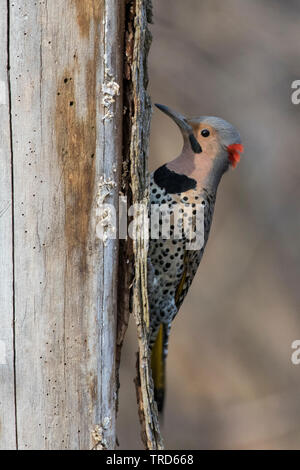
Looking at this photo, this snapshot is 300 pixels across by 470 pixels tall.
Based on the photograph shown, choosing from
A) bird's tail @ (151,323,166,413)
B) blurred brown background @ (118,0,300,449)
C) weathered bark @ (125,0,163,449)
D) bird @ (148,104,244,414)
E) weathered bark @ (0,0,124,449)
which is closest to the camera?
weathered bark @ (0,0,124,449)

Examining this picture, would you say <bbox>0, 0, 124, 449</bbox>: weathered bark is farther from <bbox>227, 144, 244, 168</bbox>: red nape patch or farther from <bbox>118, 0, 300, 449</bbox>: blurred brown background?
<bbox>118, 0, 300, 449</bbox>: blurred brown background

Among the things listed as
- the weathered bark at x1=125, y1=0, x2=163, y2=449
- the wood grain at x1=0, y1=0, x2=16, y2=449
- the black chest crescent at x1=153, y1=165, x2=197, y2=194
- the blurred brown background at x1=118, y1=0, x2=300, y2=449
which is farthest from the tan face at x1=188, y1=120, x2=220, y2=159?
the blurred brown background at x1=118, y1=0, x2=300, y2=449

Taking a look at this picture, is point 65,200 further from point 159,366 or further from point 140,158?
point 159,366

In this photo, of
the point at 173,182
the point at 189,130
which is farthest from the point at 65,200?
the point at 189,130

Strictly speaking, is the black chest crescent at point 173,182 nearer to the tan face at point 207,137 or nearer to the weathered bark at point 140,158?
the tan face at point 207,137

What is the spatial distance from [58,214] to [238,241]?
3.28 metres

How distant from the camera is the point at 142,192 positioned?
2.23m

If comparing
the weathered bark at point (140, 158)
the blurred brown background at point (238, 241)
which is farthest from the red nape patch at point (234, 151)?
the blurred brown background at point (238, 241)

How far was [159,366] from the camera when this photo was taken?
114 inches

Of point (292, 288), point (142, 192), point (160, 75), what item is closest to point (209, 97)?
point (160, 75)

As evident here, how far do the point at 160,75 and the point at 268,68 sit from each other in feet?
2.46

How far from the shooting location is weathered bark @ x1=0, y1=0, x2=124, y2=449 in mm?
2014

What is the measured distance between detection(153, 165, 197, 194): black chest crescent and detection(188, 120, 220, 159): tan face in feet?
0.42

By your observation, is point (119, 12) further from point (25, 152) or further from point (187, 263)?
point (187, 263)
